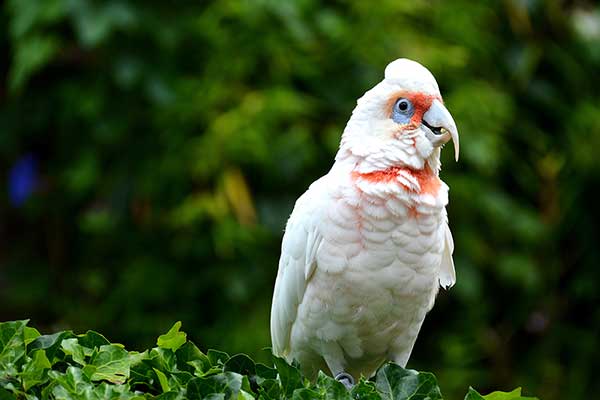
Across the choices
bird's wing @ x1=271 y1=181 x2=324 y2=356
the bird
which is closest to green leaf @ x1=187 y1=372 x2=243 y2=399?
the bird

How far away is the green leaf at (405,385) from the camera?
7.61ft

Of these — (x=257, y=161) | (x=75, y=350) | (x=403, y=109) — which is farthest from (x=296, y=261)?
A: (x=257, y=161)

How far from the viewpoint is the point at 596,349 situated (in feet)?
19.4

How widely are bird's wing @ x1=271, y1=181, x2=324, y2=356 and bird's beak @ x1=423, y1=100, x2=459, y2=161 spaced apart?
14.7 inches

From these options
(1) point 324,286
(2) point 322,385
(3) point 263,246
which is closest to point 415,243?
(1) point 324,286

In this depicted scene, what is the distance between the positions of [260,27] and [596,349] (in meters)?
2.88

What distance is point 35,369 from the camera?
2.07 metres

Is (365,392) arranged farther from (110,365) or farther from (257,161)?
(257,161)

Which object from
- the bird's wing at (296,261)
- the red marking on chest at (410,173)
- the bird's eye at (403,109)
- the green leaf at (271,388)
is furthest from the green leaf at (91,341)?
the bird's eye at (403,109)

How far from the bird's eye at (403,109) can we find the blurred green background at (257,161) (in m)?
2.30

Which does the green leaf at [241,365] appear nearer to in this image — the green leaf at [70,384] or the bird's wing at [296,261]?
the green leaf at [70,384]

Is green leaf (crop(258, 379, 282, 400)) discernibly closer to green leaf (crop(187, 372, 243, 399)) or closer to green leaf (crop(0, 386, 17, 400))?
green leaf (crop(187, 372, 243, 399))

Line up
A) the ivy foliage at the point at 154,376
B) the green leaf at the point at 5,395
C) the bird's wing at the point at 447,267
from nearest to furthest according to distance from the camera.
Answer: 1. the green leaf at the point at 5,395
2. the ivy foliage at the point at 154,376
3. the bird's wing at the point at 447,267

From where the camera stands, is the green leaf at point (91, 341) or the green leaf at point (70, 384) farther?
the green leaf at point (91, 341)
